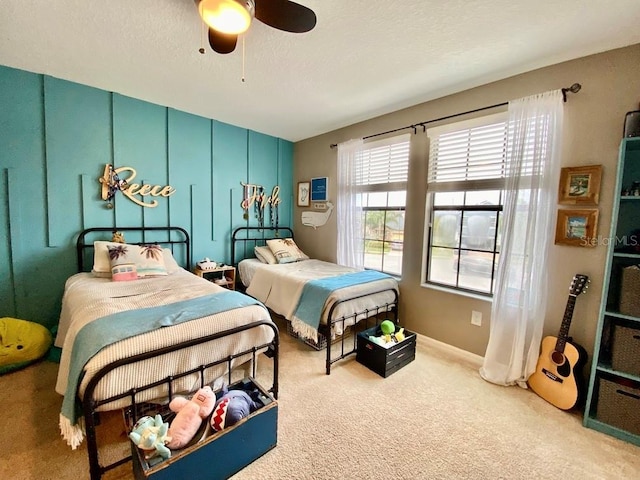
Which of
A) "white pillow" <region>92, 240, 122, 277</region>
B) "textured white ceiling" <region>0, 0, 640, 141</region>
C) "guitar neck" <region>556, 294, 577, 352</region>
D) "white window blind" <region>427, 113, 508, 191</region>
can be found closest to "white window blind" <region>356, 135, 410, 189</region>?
"white window blind" <region>427, 113, 508, 191</region>

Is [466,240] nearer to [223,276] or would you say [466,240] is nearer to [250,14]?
[250,14]

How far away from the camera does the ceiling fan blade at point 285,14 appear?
50.3 inches

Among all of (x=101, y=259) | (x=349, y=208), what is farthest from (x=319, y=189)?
(x=101, y=259)

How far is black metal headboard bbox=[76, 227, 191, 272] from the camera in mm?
2691

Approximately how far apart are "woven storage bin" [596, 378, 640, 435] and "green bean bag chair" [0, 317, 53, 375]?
420cm

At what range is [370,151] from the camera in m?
3.31

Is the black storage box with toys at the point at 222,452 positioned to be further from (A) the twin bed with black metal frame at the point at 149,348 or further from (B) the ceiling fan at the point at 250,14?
(B) the ceiling fan at the point at 250,14

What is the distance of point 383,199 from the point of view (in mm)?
3287

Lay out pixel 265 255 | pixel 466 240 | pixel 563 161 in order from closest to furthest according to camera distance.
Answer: pixel 563 161
pixel 466 240
pixel 265 255

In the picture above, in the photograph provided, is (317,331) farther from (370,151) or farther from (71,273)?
(71,273)

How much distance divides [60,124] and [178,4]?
1.91 m

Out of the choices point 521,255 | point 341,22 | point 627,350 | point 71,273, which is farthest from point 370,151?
point 71,273

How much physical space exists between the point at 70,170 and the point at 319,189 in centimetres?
275

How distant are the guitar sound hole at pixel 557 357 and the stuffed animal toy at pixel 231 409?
2.11 metres
